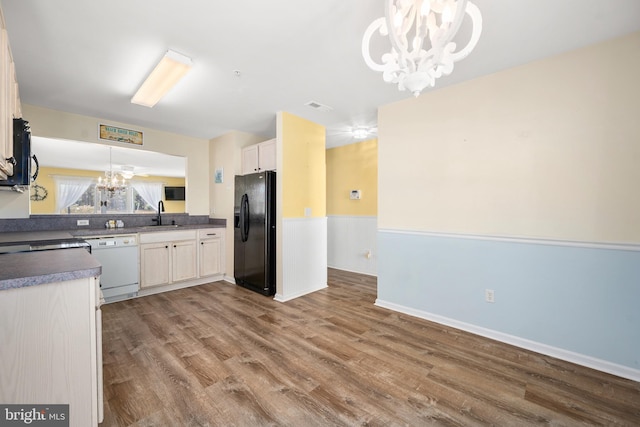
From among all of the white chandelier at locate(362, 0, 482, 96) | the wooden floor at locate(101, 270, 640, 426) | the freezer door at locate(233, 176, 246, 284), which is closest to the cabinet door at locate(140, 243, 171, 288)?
the wooden floor at locate(101, 270, 640, 426)

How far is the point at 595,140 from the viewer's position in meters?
2.00

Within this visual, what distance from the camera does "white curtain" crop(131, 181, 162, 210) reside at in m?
4.45

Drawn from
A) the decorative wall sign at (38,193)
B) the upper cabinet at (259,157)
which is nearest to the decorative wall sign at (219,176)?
the upper cabinet at (259,157)

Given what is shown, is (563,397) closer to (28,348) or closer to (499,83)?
(499,83)

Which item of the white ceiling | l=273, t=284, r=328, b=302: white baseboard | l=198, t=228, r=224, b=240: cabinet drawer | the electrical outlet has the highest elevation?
the white ceiling

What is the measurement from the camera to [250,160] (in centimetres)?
405

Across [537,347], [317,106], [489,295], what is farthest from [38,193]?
[537,347]

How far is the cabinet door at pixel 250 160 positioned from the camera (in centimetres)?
394

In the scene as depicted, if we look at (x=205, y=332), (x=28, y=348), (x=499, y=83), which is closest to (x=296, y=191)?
(x=205, y=332)

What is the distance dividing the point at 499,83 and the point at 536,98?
1.10ft

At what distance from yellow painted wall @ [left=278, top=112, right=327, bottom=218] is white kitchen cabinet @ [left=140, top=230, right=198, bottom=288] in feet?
5.62

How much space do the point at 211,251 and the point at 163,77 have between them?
104 inches

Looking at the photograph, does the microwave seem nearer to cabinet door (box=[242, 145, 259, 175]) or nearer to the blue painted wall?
cabinet door (box=[242, 145, 259, 175])

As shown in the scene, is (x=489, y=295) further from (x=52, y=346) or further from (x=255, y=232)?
(x=52, y=346)
